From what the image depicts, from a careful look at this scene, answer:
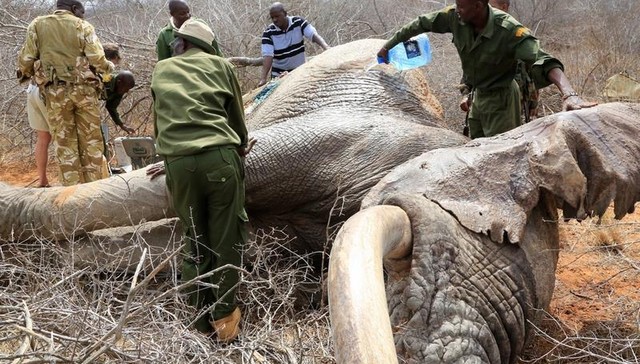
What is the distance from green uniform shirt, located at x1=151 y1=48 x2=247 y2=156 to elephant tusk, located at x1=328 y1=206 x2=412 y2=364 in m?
1.71

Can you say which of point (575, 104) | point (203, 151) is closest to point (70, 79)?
point (203, 151)

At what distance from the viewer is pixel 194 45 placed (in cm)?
397

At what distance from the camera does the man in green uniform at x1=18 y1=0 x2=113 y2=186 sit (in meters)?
5.86

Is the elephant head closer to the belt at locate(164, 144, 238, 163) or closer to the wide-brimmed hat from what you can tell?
the belt at locate(164, 144, 238, 163)

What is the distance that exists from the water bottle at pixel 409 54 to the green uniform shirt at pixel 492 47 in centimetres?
25

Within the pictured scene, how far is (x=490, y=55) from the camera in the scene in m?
4.45

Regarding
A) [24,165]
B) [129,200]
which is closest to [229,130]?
[129,200]

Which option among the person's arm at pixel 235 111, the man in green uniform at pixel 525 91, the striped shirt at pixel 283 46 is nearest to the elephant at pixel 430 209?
the person's arm at pixel 235 111

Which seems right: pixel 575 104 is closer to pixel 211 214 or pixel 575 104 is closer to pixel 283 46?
pixel 211 214

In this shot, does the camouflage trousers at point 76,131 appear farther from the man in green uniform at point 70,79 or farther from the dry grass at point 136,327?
the dry grass at point 136,327

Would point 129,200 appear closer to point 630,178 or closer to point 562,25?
point 630,178

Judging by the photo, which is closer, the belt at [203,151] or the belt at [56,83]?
the belt at [203,151]

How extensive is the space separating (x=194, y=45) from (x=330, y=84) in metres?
1.19

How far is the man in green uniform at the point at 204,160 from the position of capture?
3658 millimetres
